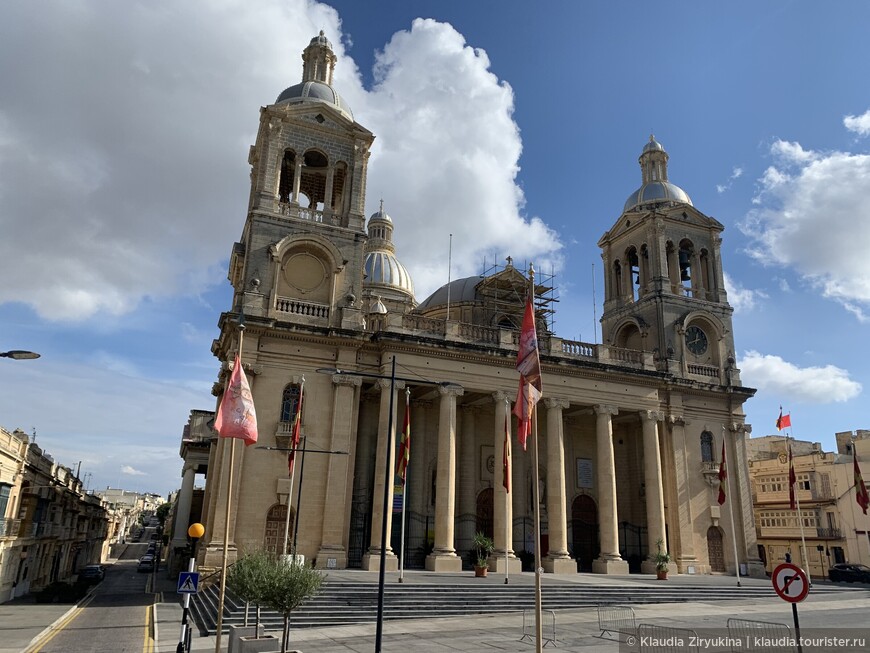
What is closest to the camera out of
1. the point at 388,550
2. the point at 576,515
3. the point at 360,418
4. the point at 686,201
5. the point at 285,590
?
the point at 285,590

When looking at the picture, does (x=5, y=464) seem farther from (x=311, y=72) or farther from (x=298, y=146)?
(x=311, y=72)

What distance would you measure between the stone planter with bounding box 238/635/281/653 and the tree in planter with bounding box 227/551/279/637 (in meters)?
0.39

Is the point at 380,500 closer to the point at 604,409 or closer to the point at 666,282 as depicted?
the point at 604,409

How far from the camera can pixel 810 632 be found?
18.6 meters

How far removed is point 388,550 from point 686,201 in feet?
108

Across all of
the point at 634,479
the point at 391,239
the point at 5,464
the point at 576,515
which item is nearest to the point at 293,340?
the point at 5,464

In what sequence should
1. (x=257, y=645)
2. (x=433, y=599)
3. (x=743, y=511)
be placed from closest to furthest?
(x=257, y=645) < (x=433, y=599) < (x=743, y=511)

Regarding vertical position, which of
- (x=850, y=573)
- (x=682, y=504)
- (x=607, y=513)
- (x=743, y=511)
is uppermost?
(x=682, y=504)

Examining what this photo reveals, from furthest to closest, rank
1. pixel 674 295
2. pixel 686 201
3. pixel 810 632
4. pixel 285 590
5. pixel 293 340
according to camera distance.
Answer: pixel 686 201
pixel 674 295
pixel 293 340
pixel 810 632
pixel 285 590

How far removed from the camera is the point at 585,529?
136 feet

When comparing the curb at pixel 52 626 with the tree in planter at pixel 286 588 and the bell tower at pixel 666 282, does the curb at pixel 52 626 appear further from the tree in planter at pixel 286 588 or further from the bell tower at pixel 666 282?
the bell tower at pixel 666 282

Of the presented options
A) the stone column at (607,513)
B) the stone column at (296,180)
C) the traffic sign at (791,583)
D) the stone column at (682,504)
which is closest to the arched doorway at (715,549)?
the stone column at (682,504)

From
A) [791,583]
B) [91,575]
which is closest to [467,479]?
[791,583]

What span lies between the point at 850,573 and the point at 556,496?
73.4 ft
